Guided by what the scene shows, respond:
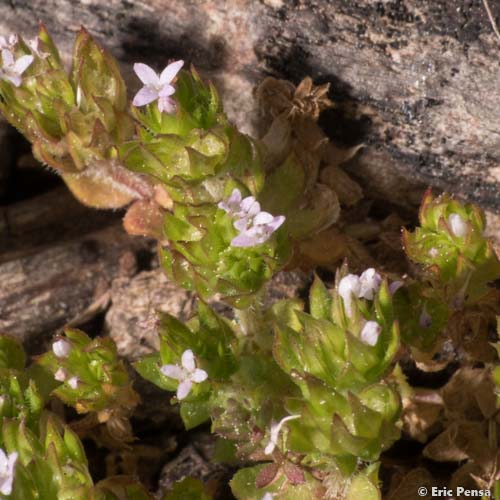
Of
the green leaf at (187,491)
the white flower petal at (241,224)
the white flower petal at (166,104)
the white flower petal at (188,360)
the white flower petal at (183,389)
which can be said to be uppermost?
the white flower petal at (166,104)

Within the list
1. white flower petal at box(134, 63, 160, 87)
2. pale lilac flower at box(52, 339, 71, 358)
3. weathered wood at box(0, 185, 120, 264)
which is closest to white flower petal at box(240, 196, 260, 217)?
white flower petal at box(134, 63, 160, 87)

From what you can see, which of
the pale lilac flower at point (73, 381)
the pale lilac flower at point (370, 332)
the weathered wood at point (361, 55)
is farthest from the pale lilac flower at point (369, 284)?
the pale lilac flower at point (73, 381)

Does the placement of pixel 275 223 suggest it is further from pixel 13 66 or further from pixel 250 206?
pixel 13 66

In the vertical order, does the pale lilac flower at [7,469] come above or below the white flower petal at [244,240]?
below

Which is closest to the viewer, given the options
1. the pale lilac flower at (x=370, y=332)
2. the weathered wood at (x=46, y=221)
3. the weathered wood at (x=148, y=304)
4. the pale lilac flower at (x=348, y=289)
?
the pale lilac flower at (x=370, y=332)

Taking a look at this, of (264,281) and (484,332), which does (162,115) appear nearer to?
(264,281)

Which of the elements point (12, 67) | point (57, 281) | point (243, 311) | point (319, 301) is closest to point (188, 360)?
point (243, 311)

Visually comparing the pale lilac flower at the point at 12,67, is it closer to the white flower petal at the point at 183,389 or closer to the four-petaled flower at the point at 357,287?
the white flower petal at the point at 183,389
